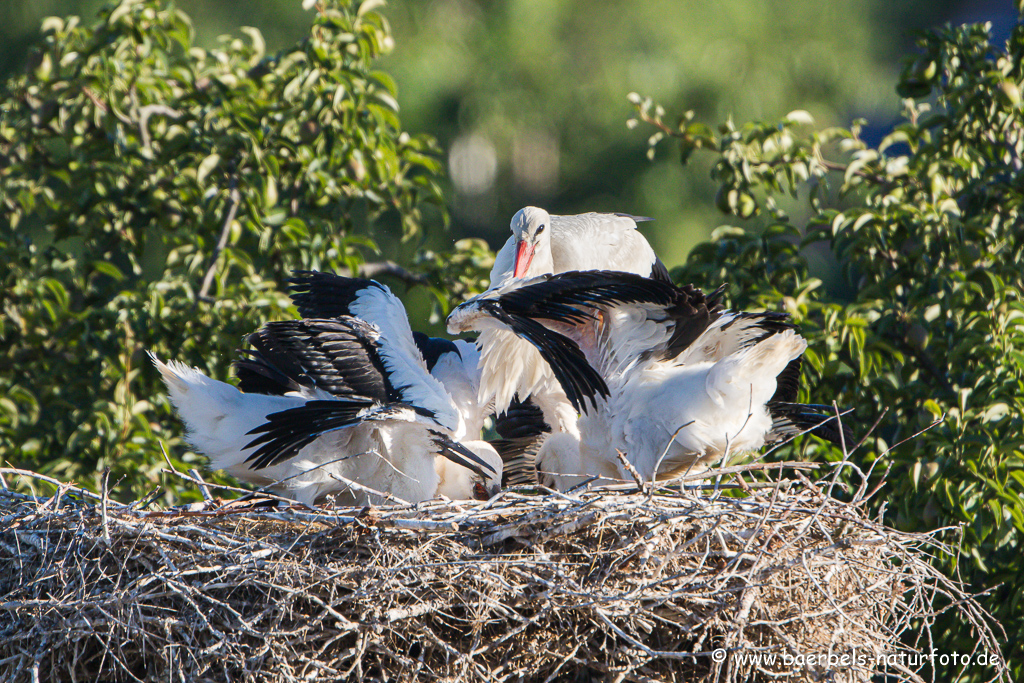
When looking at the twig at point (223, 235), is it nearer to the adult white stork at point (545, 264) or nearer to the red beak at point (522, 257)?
the adult white stork at point (545, 264)

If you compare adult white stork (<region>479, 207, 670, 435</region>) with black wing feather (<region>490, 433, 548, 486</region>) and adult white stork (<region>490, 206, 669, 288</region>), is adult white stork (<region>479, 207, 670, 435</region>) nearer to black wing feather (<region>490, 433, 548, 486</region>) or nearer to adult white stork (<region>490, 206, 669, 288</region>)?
adult white stork (<region>490, 206, 669, 288</region>)

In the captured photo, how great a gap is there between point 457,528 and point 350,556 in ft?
1.00

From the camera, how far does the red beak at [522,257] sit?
390 centimetres

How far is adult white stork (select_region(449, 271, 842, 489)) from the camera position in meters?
3.25

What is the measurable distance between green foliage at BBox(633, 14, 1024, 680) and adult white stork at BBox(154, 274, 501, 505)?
4.55ft

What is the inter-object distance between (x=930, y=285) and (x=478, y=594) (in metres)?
2.35

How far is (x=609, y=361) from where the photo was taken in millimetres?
3703

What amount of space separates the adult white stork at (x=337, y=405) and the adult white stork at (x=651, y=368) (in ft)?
1.09

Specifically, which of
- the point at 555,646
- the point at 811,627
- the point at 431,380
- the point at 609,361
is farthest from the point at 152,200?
the point at 811,627

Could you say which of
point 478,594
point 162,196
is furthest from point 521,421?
point 162,196

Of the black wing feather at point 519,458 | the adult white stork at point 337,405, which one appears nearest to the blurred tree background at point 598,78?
the black wing feather at point 519,458

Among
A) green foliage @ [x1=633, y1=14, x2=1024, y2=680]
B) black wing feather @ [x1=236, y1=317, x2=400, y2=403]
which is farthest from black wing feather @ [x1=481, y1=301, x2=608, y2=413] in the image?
green foliage @ [x1=633, y1=14, x2=1024, y2=680]

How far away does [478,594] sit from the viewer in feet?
8.41

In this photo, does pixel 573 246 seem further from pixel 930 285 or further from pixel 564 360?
pixel 930 285
